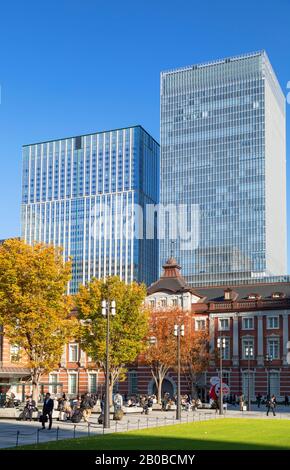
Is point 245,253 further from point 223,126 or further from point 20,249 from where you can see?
point 20,249

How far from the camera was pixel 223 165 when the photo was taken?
17475cm

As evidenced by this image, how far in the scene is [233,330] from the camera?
274 ft

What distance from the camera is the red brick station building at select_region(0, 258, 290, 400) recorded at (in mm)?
80438

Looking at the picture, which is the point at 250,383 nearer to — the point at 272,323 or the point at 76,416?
the point at 272,323

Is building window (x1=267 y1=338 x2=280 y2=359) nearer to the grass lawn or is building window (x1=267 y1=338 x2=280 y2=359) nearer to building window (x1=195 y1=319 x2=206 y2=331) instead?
building window (x1=195 y1=319 x2=206 y2=331)

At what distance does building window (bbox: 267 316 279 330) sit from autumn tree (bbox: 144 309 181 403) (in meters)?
10.9

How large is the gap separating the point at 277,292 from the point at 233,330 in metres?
6.97

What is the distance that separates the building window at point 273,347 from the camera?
80312 millimetres

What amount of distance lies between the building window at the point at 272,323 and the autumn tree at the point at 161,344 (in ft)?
35.6

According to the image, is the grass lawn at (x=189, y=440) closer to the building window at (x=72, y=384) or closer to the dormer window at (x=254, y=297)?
the dormer window at (x=254, y=297)

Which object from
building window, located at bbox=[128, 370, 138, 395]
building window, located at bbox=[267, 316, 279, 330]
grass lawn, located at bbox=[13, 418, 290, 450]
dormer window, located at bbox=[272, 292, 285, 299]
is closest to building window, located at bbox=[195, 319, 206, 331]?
building window, located at bbox=[267, 316, 279, 330]

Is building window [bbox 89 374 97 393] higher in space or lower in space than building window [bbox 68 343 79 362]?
lower

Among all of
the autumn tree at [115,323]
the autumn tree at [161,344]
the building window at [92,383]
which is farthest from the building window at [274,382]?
the building window at [92,383]
